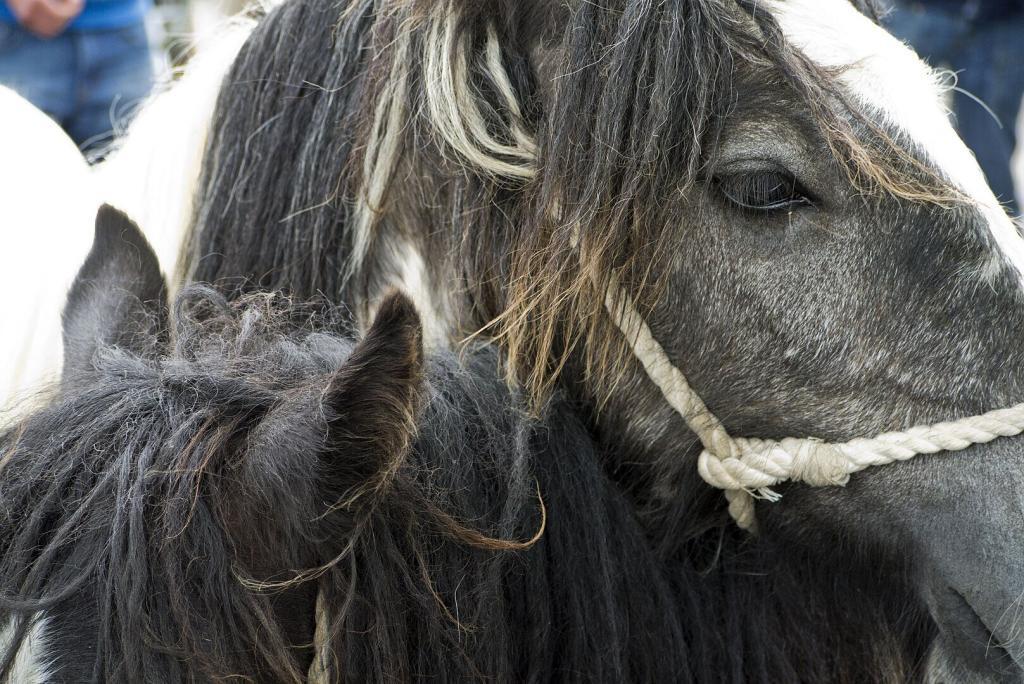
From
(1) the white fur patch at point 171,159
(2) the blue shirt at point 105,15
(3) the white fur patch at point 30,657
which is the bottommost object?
(3) the white fur patch at point 30,657

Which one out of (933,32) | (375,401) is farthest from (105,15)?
(933,32)

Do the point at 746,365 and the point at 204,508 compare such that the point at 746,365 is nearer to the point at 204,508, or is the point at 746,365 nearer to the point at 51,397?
the point at 204,508

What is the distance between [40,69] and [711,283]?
5.82ft

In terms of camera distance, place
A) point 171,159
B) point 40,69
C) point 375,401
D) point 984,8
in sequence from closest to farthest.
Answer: point 375,401, point 171,159, point 40,69, point 984,8

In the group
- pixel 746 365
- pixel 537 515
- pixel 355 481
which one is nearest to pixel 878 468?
pixel 746 365

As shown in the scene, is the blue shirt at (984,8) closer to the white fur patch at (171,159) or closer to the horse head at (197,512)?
the white fur patch at (171,159)

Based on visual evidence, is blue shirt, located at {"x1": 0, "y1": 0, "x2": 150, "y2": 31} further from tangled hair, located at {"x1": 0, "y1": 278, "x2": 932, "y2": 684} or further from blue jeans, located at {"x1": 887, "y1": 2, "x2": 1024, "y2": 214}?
blue jeans, located at {"x1": 887, "y1": 2, "x2": 1024, "y2": 214}

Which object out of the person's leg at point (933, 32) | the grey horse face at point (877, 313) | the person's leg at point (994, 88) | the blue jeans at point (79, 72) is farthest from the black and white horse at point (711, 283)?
the person's leg at point (933, 32)

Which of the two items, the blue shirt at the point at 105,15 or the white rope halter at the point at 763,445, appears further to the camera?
the blue shirt at the point at 105,15

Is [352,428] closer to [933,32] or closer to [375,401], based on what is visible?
[375,401]

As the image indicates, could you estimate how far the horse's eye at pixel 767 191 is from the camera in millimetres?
1268

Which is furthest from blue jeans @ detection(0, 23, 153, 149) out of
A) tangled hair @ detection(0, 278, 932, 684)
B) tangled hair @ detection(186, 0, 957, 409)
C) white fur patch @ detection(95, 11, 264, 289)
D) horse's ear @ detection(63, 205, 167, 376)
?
tangled hair @ detection(0, 278, 932, 684)

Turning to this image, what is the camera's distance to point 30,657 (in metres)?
0.94

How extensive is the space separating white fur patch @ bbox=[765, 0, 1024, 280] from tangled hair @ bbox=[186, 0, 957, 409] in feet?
0.12
